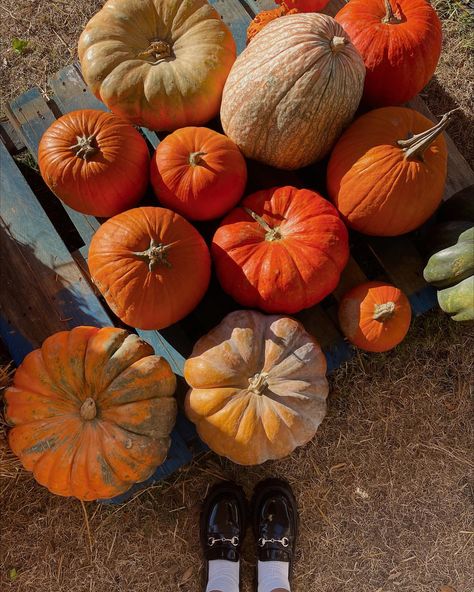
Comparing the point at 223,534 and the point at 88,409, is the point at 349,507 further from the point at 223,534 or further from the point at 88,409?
the point at 88,409

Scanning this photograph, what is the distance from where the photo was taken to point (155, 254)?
1919 mm

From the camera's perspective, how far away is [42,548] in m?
2.70

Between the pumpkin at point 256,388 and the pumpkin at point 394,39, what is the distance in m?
1.18

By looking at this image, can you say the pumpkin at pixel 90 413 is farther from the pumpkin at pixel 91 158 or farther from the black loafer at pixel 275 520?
the black loafer at pixel 275 520

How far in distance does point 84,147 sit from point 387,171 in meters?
1.22

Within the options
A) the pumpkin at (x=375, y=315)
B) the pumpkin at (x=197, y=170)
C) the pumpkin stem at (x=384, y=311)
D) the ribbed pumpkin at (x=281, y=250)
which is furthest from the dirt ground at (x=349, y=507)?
the pumpkin at (x=197, y=170)

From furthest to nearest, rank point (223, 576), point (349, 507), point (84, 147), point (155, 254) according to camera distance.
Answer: point (349, 507)
point (223, 576)
point (84, 147)
point (155, 254)

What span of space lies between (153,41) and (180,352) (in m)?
1.40

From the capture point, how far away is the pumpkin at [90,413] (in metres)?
2.00

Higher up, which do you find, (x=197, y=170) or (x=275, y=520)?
(x=197, y=170)

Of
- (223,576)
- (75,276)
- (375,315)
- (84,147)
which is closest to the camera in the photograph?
(84,147)

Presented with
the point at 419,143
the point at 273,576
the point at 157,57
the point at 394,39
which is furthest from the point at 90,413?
the point at 394,39

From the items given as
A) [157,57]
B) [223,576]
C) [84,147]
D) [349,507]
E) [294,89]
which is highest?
[157,57]

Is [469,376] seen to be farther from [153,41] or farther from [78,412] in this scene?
[153,41]
